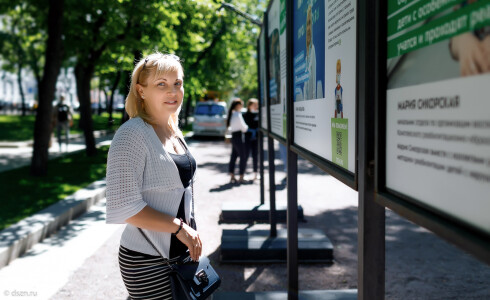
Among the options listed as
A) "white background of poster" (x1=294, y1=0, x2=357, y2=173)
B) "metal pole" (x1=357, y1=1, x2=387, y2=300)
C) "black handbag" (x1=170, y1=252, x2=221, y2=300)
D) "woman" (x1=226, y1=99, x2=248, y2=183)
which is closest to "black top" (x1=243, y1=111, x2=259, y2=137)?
"woman" (x1=226, y1=99, x2=248, y2=183)

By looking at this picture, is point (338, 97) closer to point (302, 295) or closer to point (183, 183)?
→ point (183, 183)

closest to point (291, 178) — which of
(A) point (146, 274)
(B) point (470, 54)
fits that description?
(A) point (146, 274)

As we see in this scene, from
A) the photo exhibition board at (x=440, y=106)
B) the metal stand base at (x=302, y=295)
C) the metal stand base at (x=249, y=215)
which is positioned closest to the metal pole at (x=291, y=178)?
the metal stand base at (x=302, y=295)

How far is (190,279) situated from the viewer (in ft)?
7.74

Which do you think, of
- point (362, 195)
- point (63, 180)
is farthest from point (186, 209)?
point (63, 180)

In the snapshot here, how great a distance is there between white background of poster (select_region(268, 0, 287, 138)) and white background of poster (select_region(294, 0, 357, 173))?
1.03 meters

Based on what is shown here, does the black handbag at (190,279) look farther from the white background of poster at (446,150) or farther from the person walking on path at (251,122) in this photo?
the person walking on path at (251,122)

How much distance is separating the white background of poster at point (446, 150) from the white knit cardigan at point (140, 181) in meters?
1.27

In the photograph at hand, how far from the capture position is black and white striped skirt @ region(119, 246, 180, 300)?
7.91 feet

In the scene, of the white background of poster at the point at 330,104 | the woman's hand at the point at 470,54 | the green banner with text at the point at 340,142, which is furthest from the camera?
the green banner with text at the point at 340,142

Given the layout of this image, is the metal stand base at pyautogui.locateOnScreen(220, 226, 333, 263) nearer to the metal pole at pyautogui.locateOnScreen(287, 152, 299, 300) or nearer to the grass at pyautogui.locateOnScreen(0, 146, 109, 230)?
the metal pole at pyautogui.locateOnScreen(287, 152, 299, 300)

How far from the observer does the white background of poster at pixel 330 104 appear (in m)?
1.79

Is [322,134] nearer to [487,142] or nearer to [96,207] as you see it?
[487,142]

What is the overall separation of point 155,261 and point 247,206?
5092 mm
